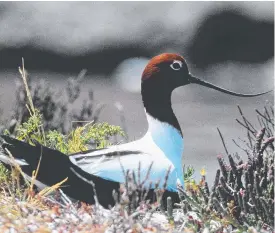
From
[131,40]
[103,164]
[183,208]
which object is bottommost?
[183,208]

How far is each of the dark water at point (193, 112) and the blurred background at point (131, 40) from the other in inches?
2.7

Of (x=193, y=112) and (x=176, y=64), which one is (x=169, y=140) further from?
(x=193, y=112)

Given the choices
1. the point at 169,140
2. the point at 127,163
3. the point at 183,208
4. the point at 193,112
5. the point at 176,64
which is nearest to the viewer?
the point at 183,208

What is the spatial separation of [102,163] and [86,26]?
7226 millimetres

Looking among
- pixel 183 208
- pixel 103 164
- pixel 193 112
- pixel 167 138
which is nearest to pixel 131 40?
pixel 193 112

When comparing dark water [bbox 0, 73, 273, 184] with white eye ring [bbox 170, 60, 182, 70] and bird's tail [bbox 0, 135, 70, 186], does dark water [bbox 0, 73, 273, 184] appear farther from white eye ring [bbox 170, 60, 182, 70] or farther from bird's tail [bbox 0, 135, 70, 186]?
bird's tail [bbox 0, 135, 70, 186]

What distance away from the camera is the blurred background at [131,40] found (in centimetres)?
1112

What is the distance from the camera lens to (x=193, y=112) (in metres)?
9.85

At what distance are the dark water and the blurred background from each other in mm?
69

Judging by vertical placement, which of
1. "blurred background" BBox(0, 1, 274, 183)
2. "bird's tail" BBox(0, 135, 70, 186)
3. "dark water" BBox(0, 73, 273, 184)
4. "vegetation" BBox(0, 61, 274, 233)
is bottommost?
"dark water" BBox(0, 73, 273, 184)

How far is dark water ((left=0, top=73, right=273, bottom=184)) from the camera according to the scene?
8.25m

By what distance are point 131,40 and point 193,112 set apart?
198cm

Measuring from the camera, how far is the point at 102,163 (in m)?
4.29

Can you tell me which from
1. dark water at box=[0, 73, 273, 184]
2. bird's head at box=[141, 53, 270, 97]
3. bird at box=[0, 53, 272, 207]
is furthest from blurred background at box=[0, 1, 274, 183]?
bird at box=[0, 53, 272, 207]
